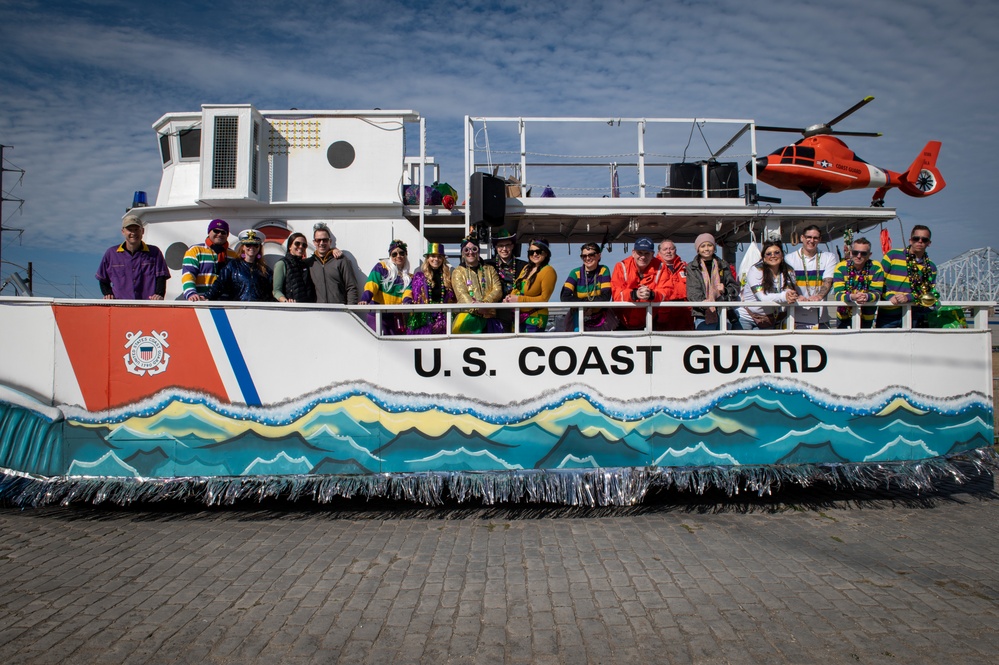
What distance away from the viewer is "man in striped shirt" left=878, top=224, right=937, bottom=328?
513 cm

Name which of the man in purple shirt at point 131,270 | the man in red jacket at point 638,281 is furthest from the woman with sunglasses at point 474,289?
the man in purple shirt at point 131,270

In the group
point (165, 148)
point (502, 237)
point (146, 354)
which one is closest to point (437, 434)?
point (502, 237)

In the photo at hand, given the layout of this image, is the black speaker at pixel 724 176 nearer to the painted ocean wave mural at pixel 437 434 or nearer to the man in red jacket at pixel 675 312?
the man in red jacket at pixel 675 312

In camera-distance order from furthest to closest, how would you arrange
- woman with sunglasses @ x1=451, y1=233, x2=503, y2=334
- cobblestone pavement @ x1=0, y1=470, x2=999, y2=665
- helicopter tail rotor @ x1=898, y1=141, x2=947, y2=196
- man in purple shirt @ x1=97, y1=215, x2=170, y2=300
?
helicopter tail rotor @ x1=898, y1=141, x2=947, y2=196, man in purple shirt @ x1=97, y1=215, x2=170, y2=300, woman with sunglasses @ x1=451, y1=233, x2=503, y2=334, cobblestone pavement @ x1=0, y1=470, x2=999, y2=665

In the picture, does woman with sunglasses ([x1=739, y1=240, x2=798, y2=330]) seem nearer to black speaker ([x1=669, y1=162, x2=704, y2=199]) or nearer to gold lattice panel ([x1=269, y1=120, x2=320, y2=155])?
black speaker ([x1=669, y1=162, x2=704, y2=199])

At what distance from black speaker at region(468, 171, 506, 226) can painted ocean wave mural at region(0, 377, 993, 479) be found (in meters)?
1.89

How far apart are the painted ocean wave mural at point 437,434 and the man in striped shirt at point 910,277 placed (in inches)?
34.3

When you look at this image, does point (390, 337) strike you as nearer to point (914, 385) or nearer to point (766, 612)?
point (766, 612)

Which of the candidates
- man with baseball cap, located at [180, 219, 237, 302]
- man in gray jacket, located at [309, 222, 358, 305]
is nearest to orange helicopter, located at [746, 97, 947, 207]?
man in gray jacket, located at [309, 222, 358, 305]

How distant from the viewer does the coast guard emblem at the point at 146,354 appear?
4645 millimetres

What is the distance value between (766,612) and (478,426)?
2396 millimetres

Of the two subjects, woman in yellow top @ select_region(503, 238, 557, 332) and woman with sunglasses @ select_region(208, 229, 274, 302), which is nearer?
woman in yellow top @ select_region(503, 238, 557, 332)

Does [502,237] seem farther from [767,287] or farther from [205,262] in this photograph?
[205,262]

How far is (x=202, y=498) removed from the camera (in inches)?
187
